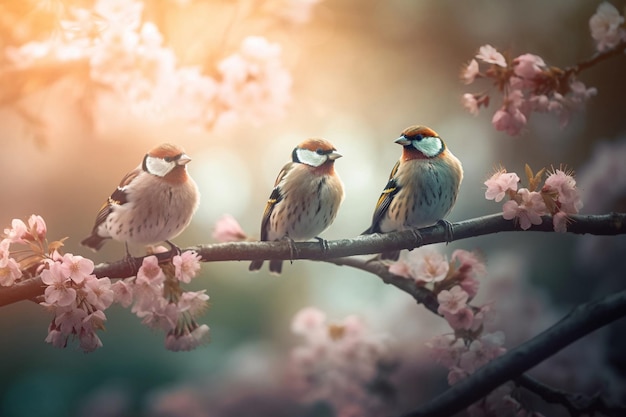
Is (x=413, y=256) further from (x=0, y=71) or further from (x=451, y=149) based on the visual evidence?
(x=0, y=71)

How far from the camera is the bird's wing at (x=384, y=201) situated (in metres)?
1.83

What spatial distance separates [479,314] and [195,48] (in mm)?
1173

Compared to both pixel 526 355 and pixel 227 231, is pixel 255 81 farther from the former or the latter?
pixel 526 355

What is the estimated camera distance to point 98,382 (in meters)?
1.72

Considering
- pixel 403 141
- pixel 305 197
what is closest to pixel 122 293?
pixel 305 197

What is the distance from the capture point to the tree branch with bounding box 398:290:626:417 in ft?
5.75

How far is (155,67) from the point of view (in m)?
1.78

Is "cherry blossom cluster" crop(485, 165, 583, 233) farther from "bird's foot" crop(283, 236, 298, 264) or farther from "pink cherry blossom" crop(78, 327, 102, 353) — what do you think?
"pink cherry blossom" crop(78, 327, 102, 353)

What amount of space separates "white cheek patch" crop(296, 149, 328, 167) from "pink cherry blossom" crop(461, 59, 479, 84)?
543 mm

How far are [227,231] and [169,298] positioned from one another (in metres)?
0.27

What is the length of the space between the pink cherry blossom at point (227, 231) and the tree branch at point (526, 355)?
0.72 m

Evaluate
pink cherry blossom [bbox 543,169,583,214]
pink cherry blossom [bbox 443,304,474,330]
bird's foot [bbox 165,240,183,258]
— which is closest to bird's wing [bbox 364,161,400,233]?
pink cherry blossom [bbox 443,304,474,330]

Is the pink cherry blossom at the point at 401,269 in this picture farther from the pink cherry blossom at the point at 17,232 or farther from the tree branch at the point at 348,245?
the pink cherry blossom at the point at 17,232

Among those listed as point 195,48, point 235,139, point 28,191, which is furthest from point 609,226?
point 28,191
